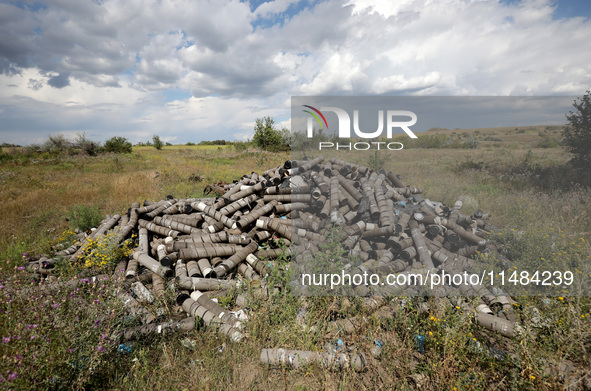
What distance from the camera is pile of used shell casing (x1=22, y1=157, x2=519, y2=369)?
5.00 metres

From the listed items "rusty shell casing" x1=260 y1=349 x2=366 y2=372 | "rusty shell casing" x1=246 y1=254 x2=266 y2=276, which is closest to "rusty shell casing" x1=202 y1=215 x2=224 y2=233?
"rusty shell casing" x1=246 y1=254 x2=266 y2=276

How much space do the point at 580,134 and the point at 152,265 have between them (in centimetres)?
2001

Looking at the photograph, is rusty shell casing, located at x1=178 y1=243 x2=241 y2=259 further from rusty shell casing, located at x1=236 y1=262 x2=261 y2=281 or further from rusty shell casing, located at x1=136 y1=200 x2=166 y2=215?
rusty shell casing, located at x1=136 y1=200 x2=166 y2=215

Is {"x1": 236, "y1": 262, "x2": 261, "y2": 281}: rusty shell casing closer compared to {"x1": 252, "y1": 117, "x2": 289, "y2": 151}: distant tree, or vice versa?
{"x1": 236, "y1": 262, "x2": 261, "y2": 281}: rusty shell casing

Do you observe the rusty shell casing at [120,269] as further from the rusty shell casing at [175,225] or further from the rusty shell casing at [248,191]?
the rusty shell casing at [248,191]

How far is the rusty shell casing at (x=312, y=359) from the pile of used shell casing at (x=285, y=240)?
0.02m

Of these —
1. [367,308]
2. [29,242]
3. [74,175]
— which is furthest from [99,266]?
[74,175]

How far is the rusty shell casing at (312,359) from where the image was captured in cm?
365

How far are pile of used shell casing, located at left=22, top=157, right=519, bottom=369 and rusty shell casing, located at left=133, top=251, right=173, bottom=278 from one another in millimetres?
29

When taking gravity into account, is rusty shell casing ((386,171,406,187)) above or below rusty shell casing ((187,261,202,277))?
above

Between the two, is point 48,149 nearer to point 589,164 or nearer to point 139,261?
point 139,261

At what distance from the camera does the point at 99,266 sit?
645 centimetres

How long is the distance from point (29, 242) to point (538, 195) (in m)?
19.7

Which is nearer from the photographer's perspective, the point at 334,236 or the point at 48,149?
the point at 334,236
